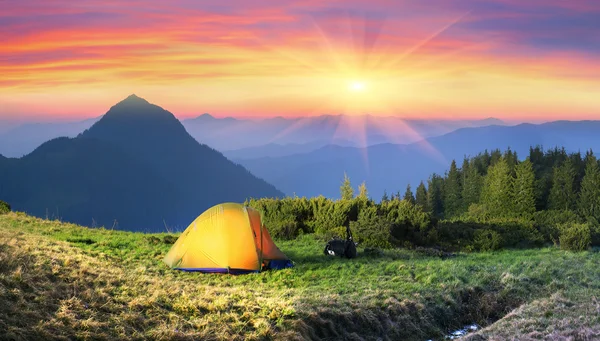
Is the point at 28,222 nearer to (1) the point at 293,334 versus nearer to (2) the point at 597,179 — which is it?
(1) the point at 293,334

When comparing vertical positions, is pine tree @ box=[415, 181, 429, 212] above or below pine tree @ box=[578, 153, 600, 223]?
below

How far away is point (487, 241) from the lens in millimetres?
21422

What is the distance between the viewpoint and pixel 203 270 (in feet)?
47.8

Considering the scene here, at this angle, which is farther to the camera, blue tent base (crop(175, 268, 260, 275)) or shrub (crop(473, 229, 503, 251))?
shrub (crop(473, 229, 503, 251))

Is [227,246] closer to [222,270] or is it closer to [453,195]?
[222,270]

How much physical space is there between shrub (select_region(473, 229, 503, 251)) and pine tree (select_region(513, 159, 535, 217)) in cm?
2649

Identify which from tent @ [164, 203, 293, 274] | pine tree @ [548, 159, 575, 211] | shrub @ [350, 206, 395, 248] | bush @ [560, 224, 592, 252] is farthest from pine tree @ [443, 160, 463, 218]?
tent @ [164, 203, 293, 274]

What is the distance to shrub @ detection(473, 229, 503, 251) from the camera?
2122 cm

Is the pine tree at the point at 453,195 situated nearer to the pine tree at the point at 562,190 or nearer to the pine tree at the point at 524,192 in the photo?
the pine tree at the point at 562,190

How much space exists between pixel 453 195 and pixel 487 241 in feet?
175

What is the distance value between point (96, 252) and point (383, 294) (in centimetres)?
824

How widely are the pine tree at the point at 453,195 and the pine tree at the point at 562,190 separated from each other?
70.3 feet

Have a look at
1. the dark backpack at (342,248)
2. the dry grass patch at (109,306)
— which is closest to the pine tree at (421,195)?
the dark backpack at (342,248)

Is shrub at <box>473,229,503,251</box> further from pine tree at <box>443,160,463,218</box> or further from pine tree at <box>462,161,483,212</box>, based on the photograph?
pine tree at <box>443,160,463,218</box>
